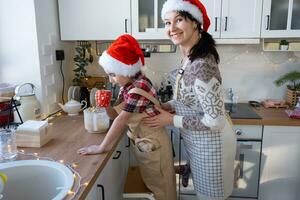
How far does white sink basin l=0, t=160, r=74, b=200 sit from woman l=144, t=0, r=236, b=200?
470 mm

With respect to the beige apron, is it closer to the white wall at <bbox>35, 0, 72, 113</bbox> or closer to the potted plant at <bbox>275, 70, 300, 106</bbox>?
the white wall at <bbox>35, 0, 72, 113</bbox>

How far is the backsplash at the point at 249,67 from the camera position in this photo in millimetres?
2084

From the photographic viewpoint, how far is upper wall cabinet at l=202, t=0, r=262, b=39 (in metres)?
1.74

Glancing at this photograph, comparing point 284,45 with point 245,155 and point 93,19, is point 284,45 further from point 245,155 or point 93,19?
point 93,19

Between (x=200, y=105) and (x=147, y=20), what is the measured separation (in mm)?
945

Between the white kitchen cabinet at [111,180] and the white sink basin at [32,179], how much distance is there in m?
0.16

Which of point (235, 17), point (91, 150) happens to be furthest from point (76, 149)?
point (235, 17)

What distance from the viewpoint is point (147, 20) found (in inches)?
73.3

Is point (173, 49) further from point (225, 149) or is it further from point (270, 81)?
point (225, 149)

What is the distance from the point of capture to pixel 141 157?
1309mm

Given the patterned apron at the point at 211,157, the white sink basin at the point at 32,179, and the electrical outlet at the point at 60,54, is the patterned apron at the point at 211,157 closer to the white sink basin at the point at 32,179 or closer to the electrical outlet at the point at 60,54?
the white sink basin at the point at 32,179

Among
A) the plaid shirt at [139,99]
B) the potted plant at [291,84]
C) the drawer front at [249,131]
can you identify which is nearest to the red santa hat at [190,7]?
the plaid shirt at [139,99]

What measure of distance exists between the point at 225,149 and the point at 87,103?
1.11 meters

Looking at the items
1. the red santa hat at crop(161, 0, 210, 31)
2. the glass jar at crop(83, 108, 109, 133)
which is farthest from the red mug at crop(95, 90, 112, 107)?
the red santa hat at crop(161, 0, 210, 31)
